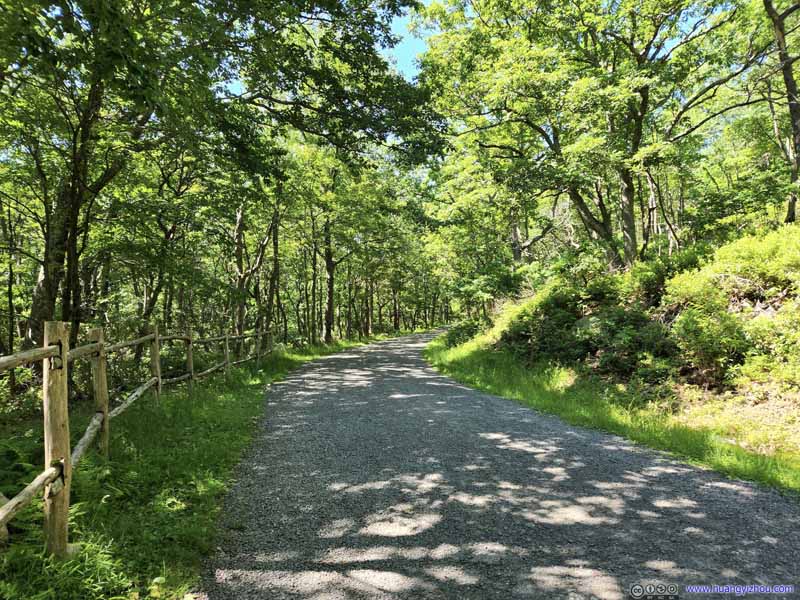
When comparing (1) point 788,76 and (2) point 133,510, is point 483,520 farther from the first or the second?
(1) point 788,76

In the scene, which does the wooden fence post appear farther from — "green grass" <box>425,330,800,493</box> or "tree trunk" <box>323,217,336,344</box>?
"tree trunk" <box>323,217,336,344</box>

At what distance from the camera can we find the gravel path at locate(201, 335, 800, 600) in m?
2.60

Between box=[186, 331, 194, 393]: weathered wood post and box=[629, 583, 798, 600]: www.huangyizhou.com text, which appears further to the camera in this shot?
box=[186, 331, 194, 393]: weathered wood post

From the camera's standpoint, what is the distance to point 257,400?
26.7 feet

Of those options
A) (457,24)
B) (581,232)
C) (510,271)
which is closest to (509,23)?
(457,24)

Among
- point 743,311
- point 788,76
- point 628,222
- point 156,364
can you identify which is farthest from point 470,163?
point 156,364

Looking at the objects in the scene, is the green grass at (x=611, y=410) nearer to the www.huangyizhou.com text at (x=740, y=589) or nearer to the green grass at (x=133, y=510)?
the www.huangyizhou.com text at (x=740, y=589)

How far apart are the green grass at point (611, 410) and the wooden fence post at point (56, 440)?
5800 mm

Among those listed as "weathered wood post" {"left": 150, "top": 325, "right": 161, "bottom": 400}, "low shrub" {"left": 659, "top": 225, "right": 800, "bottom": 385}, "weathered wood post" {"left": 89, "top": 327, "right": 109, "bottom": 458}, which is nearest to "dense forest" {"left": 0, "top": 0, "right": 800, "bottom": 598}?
"low shrub" {"left": 659, "top": 225, "right": 800, "bottom": 385}

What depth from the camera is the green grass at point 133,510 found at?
2445mm

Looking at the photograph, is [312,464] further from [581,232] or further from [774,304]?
[581,232]

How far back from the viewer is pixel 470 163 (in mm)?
12859

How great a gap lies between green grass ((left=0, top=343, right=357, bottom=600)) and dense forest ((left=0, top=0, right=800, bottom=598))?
10 cm

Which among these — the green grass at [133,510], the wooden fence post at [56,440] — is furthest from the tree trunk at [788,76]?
the wooden fence post at [56,440]
